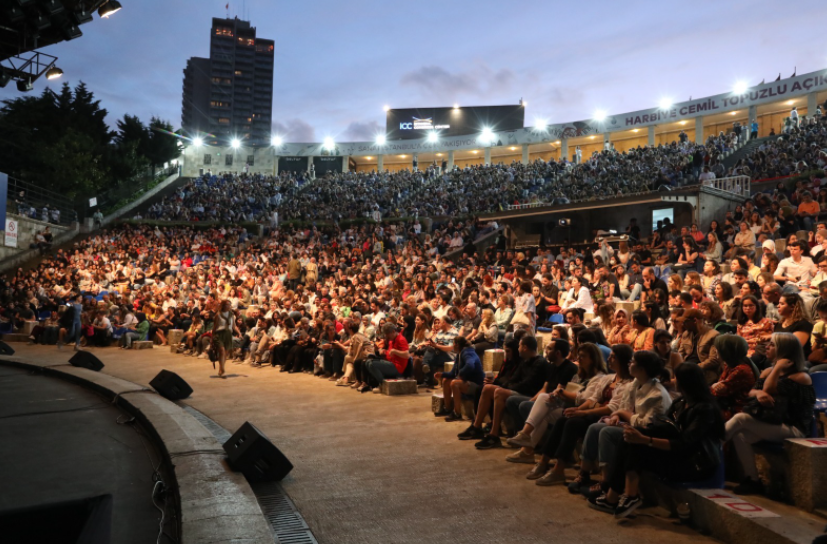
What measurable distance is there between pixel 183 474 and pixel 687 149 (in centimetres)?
2672

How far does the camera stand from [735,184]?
17.5m

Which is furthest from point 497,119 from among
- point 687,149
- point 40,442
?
point 40,442

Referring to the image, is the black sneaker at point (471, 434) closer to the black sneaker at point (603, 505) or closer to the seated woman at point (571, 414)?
the seated woman at point (571, 414)

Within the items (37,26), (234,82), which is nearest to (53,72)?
(37,26)

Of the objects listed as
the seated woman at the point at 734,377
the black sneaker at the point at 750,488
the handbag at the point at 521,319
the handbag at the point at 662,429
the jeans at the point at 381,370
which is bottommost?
the black sneaker at the point at 750,488

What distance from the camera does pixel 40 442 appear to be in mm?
5555

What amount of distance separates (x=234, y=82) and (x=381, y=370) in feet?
429

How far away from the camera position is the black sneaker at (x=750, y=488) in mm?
3889

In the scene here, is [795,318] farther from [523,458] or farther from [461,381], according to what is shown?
[461,381]

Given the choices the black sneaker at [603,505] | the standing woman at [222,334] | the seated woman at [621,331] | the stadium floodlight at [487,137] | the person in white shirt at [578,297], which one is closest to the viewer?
the black sneaker at [603,505]

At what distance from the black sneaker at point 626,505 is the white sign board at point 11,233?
2789 cm

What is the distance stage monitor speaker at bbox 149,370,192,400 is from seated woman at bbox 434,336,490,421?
368 cm

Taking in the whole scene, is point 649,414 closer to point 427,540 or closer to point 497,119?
point 427,540

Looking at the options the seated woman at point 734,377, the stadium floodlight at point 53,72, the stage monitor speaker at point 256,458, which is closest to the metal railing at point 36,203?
the stadium floodlight at point 53,72
